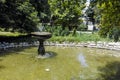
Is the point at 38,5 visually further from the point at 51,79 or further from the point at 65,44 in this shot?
the point at 51,79

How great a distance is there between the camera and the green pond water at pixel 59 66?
1175 centimetres

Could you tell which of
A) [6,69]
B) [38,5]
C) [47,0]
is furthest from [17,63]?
[47,0]

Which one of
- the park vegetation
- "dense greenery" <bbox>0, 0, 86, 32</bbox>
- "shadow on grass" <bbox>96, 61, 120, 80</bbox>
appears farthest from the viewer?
"dense greenery" <bbox>0, 0, 86, 32</bbox>

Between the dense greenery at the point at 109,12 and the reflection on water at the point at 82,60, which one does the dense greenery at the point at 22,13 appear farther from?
the dense greenery at the point at 109,12

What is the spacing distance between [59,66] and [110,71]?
9.71 ft

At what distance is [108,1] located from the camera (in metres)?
8.83

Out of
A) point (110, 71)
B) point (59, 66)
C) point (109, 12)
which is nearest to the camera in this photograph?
point (109, 12)

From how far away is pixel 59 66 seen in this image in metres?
13.9

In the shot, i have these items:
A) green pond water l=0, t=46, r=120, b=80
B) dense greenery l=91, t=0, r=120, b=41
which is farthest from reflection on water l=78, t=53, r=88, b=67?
dense greenery l=91, t=0, r=120, b=41

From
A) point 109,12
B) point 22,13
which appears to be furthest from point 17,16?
point 109,12

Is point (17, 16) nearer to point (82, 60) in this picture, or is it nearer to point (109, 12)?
point (82, 60)

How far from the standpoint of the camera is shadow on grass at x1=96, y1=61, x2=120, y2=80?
11.7 m

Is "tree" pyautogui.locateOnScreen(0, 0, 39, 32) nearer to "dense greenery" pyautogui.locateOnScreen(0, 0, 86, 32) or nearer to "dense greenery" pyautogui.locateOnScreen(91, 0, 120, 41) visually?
"dense greenery" pyautogui.locateOnScreen(0, 0, 86, 32)

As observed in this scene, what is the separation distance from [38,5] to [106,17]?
20342 millimetres
